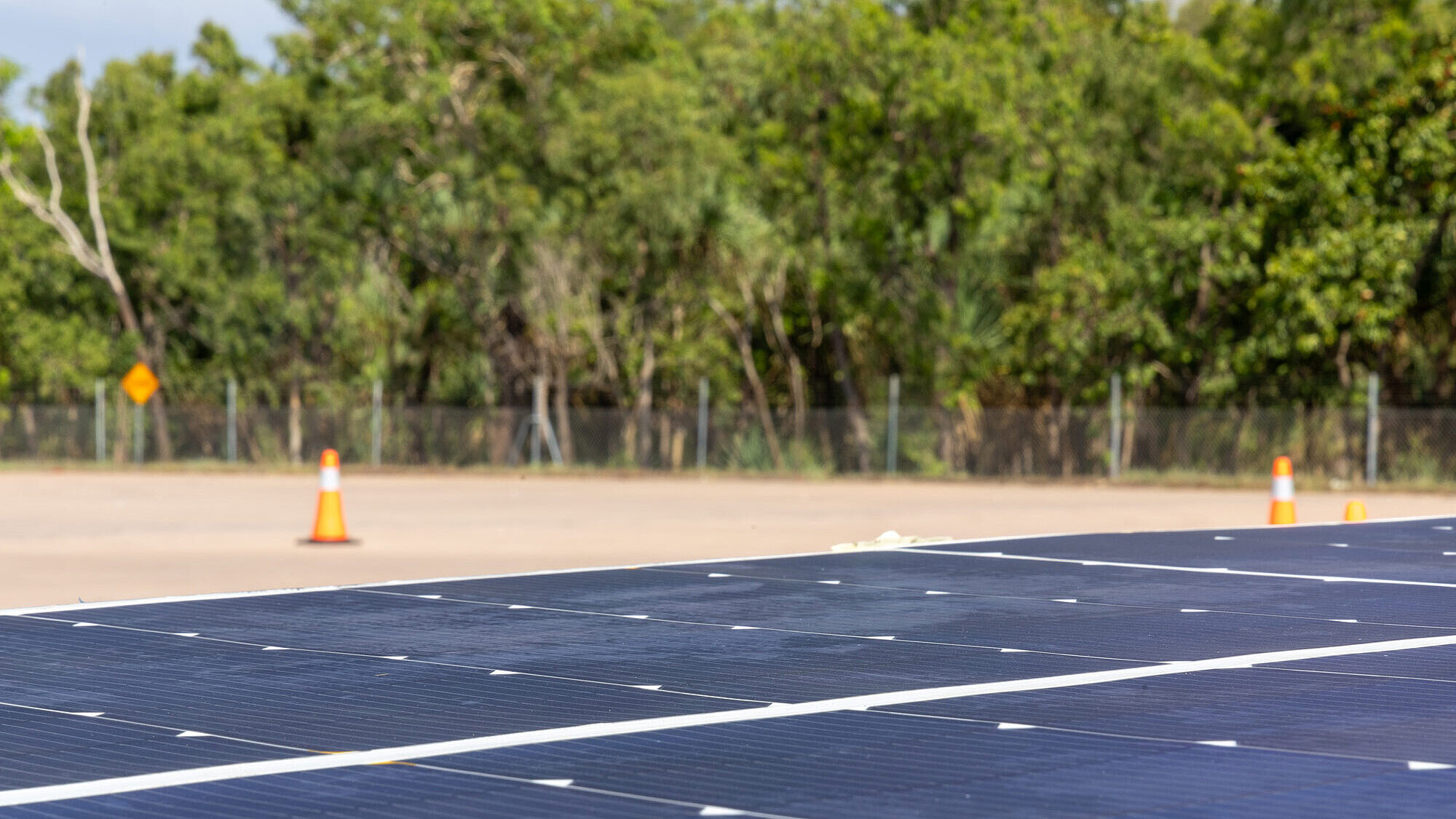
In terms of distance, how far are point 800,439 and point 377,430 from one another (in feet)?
31.9

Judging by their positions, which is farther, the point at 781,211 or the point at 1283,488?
the point at 781,211

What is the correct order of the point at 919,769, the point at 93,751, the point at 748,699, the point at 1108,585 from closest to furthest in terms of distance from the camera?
1. the point at 919,769
2. the point at 93,751
3. the point at 748,699
4. the point at 1108,585

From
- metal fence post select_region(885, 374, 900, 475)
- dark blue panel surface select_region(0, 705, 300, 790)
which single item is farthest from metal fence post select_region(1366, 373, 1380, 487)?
dark blue panel surface select_region(0, 705, 300, 790)

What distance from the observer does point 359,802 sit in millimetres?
6914

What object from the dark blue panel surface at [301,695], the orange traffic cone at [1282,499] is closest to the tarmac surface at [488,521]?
the orange traffic cone at [1282,499]

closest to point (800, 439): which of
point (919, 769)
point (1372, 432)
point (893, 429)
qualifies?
point (893, 429)

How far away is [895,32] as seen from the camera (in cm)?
3903

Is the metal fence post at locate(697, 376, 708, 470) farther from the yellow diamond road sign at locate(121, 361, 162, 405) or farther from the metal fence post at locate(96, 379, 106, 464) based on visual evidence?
the metal fence post at locate(96, 379, 106, 464)

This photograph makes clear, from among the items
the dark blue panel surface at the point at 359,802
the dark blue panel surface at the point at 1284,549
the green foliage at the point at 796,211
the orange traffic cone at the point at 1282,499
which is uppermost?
the green foliage at the point at 796,211

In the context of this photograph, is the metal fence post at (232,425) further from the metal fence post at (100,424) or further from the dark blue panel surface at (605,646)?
the dark blue panel surface at (605,646)

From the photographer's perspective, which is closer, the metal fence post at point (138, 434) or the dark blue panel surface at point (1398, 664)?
the dark blue panel surface at point (1398, 664)

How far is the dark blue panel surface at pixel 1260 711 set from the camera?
8094 millimetres

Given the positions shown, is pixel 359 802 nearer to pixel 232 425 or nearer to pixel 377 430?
pixel 377 430

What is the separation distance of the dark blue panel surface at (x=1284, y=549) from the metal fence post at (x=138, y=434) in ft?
102
